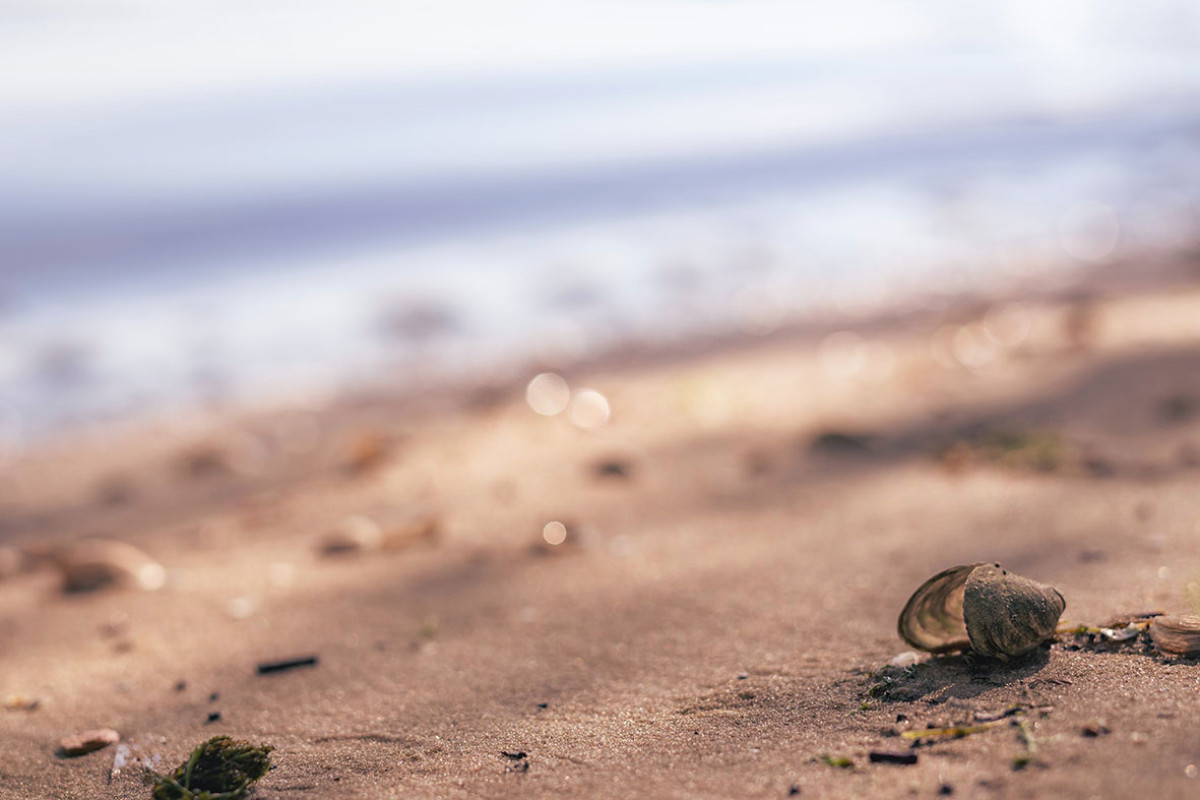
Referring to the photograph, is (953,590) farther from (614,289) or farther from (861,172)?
(861,172)

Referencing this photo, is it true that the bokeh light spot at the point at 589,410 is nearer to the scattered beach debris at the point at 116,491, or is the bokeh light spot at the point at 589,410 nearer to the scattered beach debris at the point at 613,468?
the scattered beach debris at the point at 613,468

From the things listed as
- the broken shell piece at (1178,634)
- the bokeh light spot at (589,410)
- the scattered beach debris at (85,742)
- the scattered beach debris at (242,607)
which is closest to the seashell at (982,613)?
the broken shell piece at (1178,634)

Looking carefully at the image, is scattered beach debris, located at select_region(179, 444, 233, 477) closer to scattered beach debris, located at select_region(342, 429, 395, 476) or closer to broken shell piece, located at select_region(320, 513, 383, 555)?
scattered beach debris, located at select_region(342, 429, 395, 476)

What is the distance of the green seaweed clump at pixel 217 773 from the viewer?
1.76 meters

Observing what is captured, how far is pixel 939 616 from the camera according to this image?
6.05 feet

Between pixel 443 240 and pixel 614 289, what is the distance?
310 centimetres

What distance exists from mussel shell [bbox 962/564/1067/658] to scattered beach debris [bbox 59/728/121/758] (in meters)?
1.71

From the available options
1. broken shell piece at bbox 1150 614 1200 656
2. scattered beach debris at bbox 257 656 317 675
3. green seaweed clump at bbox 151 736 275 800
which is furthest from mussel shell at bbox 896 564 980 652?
scattered beach debris at bbox 257 656 317 675

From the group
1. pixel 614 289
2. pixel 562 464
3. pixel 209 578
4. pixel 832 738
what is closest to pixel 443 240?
pixel 614 289

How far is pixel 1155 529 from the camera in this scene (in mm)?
2455

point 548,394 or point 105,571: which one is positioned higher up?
point 548,394

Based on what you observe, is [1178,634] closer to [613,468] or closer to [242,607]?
[613,468]

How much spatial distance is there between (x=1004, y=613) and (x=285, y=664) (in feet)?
5.20

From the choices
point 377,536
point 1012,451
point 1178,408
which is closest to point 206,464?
point 377,536
